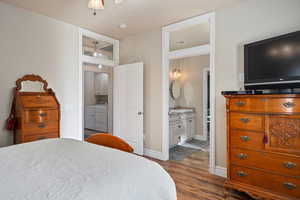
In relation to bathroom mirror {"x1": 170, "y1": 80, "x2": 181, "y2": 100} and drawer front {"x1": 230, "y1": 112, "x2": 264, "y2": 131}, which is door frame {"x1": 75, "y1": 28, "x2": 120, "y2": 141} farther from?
drawer front {"x1": 230, "y1": 112, "x2": 264, "y2": 131}

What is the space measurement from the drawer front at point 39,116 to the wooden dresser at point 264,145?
263 cm

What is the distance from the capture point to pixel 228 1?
7.98ft

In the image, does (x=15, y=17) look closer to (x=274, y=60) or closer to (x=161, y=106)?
(x=161, y=106)

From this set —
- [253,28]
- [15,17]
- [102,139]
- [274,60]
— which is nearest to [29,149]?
[102,139]

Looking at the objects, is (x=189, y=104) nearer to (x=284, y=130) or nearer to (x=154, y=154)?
(x=154, y=154)

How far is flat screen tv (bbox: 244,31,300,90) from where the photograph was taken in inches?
71.2

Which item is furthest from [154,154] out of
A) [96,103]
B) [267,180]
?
[96,103]

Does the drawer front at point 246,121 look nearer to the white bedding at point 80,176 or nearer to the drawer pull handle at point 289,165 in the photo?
the drawer pull handle at point 289,165

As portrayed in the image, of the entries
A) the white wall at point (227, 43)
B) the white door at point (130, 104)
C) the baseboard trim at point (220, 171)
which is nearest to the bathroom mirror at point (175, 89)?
the white wall at point (227, 43)

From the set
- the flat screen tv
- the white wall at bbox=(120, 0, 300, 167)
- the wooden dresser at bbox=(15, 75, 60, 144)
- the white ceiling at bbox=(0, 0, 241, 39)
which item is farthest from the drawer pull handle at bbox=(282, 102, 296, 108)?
the wooden dresser at bbox=(15, 75, 60, 144)

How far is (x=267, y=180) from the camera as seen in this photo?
1.78 meters

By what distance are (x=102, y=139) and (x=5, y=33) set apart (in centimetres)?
236

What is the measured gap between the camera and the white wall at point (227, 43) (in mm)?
2174

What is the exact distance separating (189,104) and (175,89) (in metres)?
0.66
